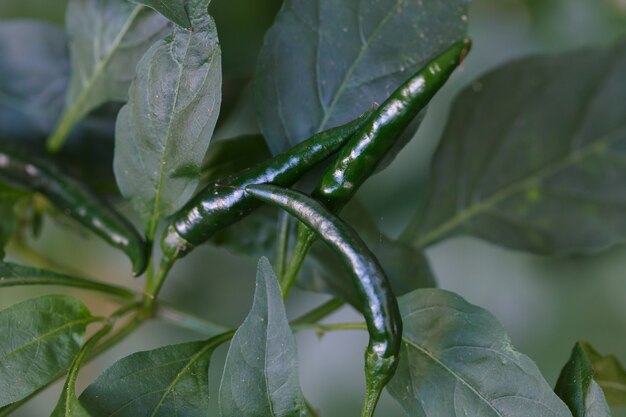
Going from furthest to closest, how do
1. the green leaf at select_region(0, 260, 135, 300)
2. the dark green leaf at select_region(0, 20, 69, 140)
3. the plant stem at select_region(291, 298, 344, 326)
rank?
the dark green leaf at select_region(0, 20, 69, 140), the plant stem at select_region(291, 298, 344, 326), the green leaf at select_region(0, 260, 135, 300)

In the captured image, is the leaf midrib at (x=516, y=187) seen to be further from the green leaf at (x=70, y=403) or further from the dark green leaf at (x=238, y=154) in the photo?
the green leaf at (x=70, y=403)

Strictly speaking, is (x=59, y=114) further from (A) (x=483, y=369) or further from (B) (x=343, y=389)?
(A) (x=483, y=369)

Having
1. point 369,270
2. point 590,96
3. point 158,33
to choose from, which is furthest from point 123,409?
point 590,96

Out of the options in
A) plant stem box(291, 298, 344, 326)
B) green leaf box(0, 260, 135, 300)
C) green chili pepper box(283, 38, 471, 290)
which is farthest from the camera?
plant stem box(291, 298, 344, 326)

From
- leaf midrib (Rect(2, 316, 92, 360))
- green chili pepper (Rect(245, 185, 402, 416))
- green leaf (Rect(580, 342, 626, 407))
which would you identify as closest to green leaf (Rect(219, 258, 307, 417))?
green chili pepper (Rect(245, 185, 402, 416))

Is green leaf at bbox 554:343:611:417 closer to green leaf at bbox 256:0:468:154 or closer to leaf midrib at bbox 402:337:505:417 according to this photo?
leaf midrib at bbox 402:337:505:417

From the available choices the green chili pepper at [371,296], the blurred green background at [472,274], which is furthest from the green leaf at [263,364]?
the blurred green background at [472,274]
